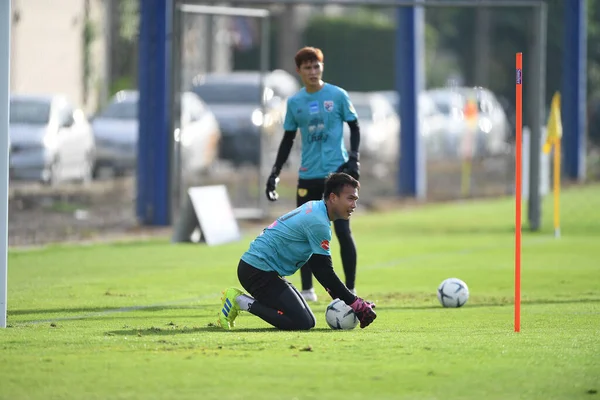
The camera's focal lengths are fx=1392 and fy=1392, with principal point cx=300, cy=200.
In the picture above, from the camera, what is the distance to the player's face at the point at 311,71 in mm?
11703

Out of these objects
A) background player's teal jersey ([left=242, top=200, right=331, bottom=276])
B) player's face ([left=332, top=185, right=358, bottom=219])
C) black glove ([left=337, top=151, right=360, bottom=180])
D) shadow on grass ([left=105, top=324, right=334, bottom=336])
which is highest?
black glove ([left=337, top=151, right=360, bottom=180])

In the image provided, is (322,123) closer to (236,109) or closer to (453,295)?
(453,295)

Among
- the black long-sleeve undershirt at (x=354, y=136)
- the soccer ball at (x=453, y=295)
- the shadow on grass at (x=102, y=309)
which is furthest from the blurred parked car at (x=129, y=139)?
the soccer ball at (x=453, y=295)

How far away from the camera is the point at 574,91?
3412 cm

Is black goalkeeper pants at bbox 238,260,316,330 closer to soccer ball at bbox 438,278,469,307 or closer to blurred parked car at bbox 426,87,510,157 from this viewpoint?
soccer ball at bbox 438,278,469,307

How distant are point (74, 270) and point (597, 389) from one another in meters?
8.40

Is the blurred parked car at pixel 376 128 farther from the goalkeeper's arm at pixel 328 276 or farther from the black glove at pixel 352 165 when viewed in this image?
the goalkeeper's arm at pixel 328 276

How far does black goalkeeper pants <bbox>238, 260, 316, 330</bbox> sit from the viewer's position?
31.7 ft

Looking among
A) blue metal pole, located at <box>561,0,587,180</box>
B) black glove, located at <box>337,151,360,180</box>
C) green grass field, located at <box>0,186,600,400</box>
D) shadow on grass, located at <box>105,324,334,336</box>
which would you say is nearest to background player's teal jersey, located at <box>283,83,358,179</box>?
black glove, located at <box>337,151,360,180</box>

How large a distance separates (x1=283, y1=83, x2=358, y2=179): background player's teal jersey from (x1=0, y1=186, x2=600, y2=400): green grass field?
1212 mm

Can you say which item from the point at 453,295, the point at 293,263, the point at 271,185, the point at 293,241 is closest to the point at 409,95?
the point at 271,185

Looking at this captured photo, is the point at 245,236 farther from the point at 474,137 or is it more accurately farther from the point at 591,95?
the point at 591,95

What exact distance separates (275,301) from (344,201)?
880 mm

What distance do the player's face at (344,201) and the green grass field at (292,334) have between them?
0.82m
